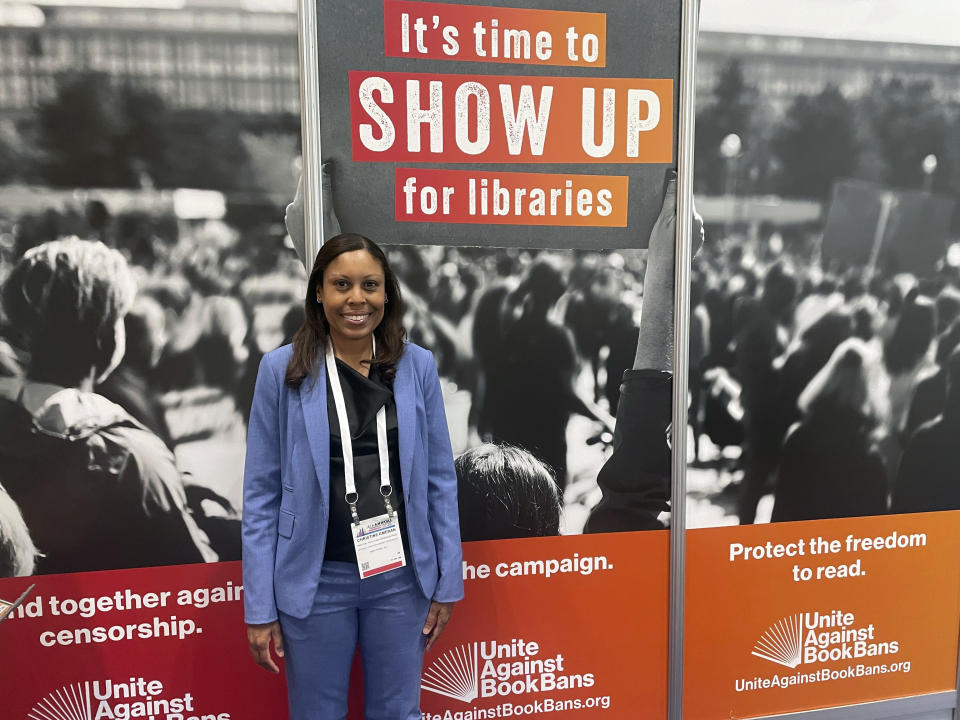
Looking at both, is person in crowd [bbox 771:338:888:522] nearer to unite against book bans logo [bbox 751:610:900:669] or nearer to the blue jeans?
unite against book bans logo [bbox 751:610:900:669]

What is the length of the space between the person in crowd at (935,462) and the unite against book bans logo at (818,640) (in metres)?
0.47

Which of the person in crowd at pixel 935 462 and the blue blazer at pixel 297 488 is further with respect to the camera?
the person in crowd at pixel 935 462

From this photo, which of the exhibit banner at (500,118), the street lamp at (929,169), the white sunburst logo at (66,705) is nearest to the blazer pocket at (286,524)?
the exhibit banner at (500,118)

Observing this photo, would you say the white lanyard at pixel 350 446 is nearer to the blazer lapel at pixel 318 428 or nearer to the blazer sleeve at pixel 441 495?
the blazer lapel at pixel 318 428

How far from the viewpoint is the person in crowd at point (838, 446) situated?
88.8 inches

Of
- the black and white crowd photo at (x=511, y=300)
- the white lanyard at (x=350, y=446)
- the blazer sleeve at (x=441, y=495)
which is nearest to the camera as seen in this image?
the white lanyard at (x=350, y=446)

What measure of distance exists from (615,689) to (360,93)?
2131mm

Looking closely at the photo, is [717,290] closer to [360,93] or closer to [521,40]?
[521,40]

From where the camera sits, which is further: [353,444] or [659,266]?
[659,266]

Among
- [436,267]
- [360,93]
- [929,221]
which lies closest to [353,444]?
[436,267]

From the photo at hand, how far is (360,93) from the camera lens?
186 cm

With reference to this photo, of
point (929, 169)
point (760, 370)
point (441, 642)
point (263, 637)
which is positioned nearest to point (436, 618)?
point (263, 637)

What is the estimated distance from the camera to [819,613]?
2.31m

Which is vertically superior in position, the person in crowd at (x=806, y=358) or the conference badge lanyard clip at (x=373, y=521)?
the person in crowd at (x=806, y=358)
